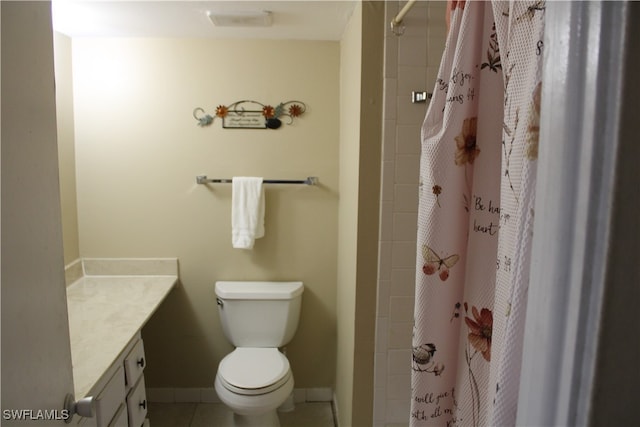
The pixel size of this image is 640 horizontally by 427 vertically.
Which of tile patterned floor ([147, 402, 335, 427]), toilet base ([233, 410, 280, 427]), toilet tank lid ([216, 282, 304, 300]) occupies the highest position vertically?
toilet tank lid ([216, 282, 304, 300])

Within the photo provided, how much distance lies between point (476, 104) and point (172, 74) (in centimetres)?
188

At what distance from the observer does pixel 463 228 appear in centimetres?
81

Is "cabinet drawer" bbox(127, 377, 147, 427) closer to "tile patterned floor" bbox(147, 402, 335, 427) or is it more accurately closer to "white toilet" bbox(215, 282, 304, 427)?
"white toilet" bbox(215, 282, 304, 427)

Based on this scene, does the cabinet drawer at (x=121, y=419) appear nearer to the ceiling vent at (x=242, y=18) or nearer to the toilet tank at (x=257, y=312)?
the toilet tank at (x=257, y=312)

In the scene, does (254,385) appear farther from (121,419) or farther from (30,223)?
(30,223)

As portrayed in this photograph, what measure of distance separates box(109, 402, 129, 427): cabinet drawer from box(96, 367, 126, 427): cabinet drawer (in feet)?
0.09

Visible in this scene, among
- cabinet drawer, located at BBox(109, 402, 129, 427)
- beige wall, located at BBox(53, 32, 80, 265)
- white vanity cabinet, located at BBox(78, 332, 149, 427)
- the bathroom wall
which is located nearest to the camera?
white vanity cabinet, located at BBox(78, 332, 149, 427)

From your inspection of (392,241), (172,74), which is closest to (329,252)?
(392,241)

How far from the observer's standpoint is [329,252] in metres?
2.41

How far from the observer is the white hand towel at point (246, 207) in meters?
2.26

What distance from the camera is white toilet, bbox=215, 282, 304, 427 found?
210cm

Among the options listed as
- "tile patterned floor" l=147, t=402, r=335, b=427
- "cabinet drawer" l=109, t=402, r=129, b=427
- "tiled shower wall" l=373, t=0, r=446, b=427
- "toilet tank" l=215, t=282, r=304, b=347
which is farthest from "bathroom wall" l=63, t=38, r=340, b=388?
"cabinet drawer" l=109, t=402, r=129, b=427

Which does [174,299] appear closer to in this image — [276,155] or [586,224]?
[276,155]

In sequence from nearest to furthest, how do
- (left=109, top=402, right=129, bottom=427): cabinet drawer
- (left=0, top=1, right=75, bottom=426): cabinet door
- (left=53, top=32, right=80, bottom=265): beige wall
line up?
(left=0, top=1, right=75, bottom=426): cabinet door
(left=109, top=402, right=129, bottom=427): cabinet drawer
(left=53, top=32, right=80, bottom=265): beige wall
